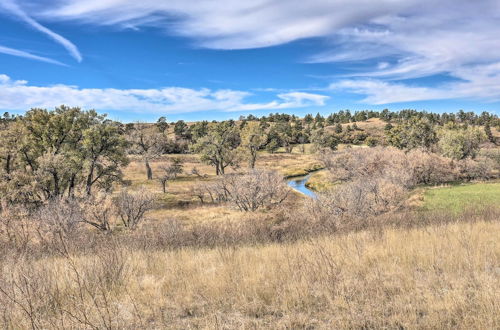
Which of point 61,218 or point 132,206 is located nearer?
point 61,218

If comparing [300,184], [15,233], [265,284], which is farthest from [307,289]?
[300,184]

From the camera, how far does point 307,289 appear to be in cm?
497

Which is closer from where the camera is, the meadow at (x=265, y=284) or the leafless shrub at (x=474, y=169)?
the meadow at (x=265, y=284)

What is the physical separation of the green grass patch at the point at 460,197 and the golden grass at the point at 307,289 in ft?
117

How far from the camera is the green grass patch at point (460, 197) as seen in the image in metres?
38.8

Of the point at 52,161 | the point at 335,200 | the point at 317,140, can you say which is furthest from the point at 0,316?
the point at 317,140

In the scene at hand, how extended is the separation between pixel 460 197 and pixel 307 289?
160 feet

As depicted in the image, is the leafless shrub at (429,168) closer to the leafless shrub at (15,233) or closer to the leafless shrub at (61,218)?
the leafless shrub at (61,218)

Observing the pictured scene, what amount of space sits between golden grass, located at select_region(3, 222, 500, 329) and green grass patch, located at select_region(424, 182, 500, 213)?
→ 35699mm

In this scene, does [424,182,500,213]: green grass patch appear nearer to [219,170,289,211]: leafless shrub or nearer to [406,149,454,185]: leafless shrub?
[406,149,454,185]: leafless shrub

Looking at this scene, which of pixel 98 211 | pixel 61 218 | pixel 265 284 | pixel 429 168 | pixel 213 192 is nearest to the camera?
pixel 265 284

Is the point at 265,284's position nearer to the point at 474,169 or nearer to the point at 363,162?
the point at 363,162

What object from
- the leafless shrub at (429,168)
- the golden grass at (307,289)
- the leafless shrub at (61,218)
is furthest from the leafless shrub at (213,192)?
the leafless shrub at (429,168)

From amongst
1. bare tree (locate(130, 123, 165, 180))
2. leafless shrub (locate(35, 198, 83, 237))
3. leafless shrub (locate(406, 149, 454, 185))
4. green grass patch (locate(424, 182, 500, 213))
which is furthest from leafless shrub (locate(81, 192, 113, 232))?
leafless shrub (locate(406, 149, 454, 185))
